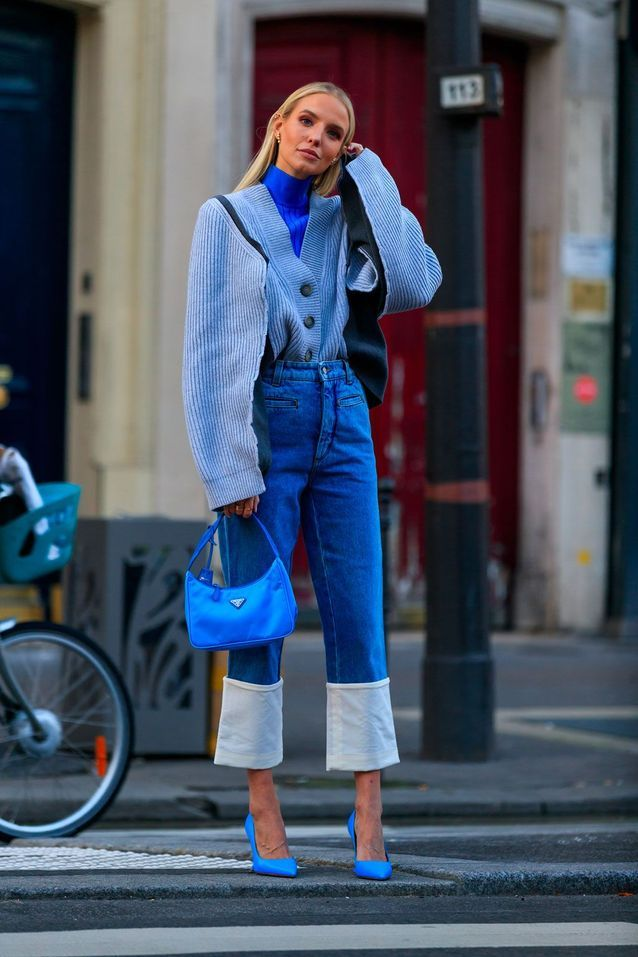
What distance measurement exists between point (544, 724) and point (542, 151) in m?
5.56

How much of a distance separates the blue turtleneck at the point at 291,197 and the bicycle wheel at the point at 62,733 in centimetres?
172

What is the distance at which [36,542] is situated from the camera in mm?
5938

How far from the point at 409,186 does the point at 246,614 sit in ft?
28.9

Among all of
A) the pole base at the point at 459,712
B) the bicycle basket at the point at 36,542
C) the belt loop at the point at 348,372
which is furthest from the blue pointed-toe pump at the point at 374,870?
the pole base at the point at 459,712

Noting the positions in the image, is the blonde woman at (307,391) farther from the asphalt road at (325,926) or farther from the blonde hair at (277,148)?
the asphalt road at (325,926)

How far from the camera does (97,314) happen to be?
442 inches

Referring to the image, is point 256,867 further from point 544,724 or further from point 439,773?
point 544,724

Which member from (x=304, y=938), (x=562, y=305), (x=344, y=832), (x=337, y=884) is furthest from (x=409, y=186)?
(x=304, y=938)

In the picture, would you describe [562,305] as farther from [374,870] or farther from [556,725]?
[374,870]

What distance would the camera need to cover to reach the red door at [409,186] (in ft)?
41.2

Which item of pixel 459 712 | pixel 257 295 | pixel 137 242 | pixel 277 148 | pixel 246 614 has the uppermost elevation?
pixel 137 242

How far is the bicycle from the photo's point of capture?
19.0ft

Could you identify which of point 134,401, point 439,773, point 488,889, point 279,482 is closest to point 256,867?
point 488,889

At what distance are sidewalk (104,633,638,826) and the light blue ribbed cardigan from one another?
2.45 metres
